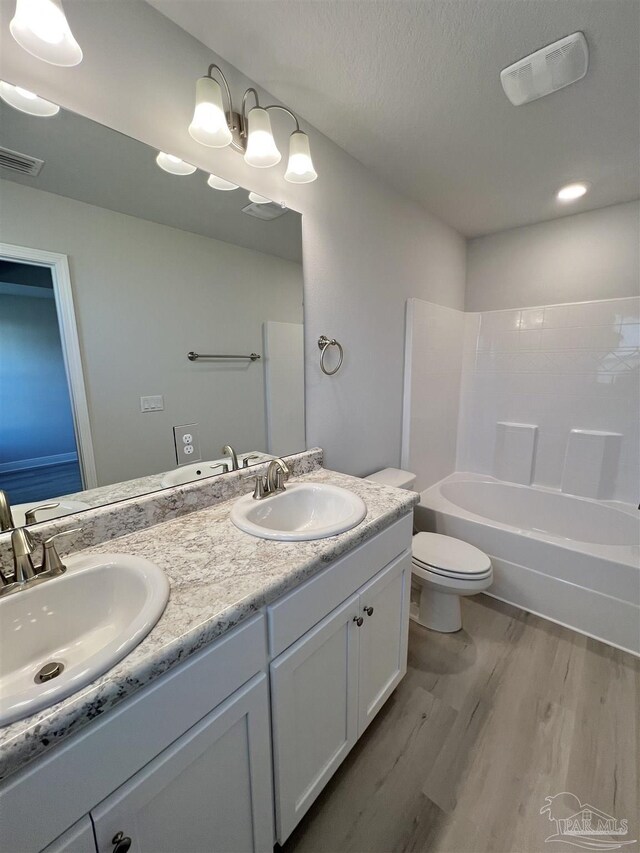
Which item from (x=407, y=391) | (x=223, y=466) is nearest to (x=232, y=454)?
(x=223, y=466)

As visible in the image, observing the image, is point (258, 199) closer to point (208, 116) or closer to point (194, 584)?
point (208, 116)

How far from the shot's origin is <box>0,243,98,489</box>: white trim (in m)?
0.86

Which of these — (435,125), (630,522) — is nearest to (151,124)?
(435,125)

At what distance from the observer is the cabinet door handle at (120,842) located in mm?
559

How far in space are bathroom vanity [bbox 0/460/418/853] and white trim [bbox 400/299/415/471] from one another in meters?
1.07

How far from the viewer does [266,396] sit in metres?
1.43

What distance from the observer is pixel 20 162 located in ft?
2.73

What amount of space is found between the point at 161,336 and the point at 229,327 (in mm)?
265

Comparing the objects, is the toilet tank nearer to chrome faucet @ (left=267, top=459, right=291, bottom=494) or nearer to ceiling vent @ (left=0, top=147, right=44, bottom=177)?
chrome faucet @ (left=267, top=459, right=291, bottom=494)

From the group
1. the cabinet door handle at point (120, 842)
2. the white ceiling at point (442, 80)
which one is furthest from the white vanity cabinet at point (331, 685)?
the white ceiling at point (442, 80)

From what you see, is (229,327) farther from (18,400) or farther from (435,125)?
(435,125)

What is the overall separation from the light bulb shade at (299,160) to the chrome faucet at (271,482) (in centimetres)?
106

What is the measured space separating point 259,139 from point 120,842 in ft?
5.63

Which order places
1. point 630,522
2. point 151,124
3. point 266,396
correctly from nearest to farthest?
point 151,124 → point 266,396 → point 630,522
